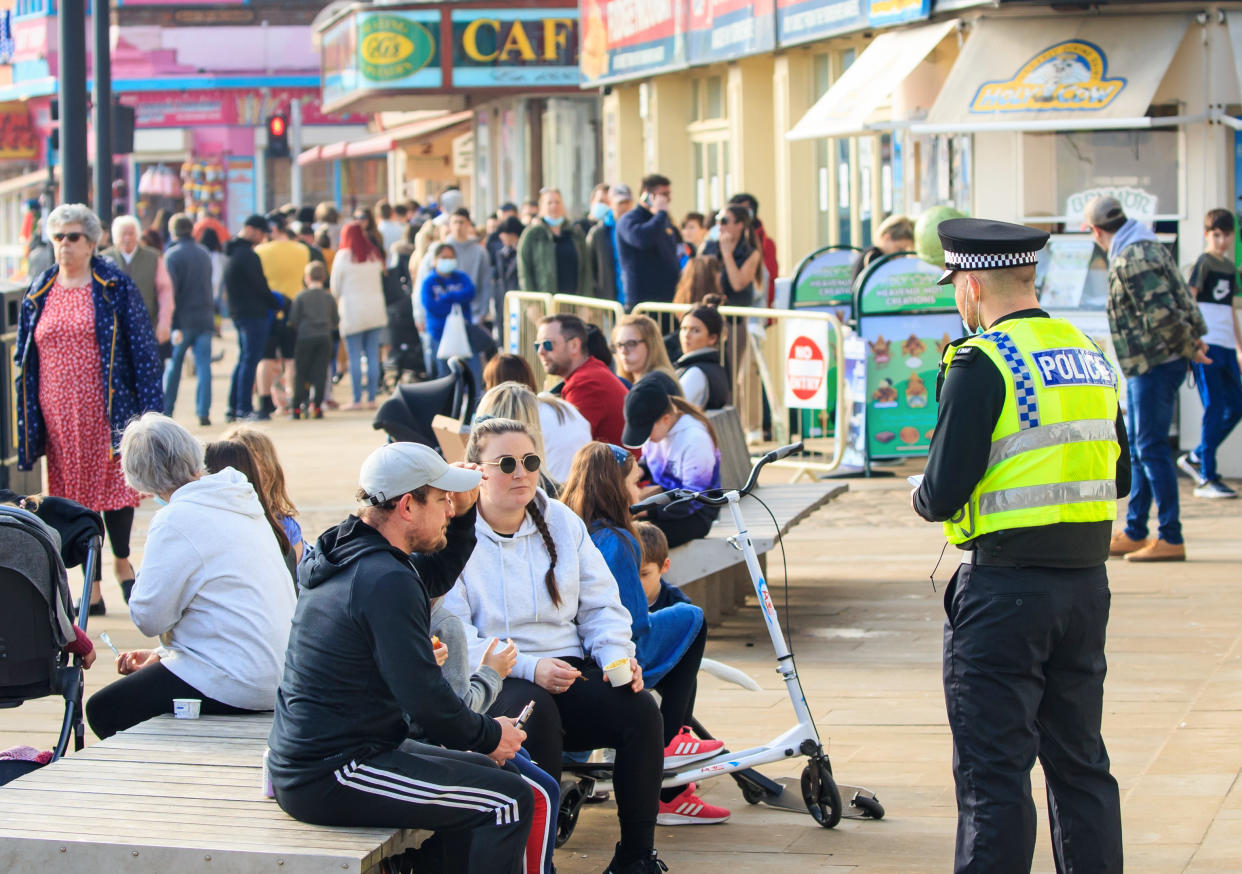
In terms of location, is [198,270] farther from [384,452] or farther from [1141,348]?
[384,452]

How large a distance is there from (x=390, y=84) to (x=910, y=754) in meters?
21.9

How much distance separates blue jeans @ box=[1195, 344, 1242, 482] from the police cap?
697cm

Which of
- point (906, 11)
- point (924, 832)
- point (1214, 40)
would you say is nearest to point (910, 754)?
point (924, 832)

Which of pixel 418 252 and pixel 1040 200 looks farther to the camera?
pixel 418 252

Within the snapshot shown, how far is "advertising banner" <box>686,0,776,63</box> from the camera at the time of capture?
17109 millimetres

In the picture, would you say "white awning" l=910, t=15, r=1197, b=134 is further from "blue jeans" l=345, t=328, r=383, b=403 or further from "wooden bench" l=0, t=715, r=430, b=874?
"wooden bench" l=0, t=715, r=430, b=874

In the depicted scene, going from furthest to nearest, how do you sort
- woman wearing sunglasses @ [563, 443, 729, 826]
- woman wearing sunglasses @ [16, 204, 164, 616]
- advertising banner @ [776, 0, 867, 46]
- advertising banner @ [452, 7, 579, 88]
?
advertising banner @ [452, 7, 579, 88]
advertising banner @ [776, 0, 867, 46]
woman wearing sunglasses @ [16, 204, 164, 616]
woman wearing sunglasses @ [563, 443, 729, 826]

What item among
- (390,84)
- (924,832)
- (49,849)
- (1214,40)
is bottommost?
(924,832)

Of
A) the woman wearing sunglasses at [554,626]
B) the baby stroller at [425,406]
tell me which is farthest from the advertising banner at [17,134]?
the woman wearing sunglasses at [554,626]

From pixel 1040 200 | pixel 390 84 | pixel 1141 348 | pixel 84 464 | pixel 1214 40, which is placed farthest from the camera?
pixel 390 84

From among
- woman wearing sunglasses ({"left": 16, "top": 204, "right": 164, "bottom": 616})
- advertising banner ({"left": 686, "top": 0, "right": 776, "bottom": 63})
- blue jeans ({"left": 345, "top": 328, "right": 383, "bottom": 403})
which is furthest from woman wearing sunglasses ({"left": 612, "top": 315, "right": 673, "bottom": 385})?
blue jeans ({"left": 345, "top": 328, "right": 383, "bottom": 403})

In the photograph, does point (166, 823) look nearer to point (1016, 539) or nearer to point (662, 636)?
point (662, 636)

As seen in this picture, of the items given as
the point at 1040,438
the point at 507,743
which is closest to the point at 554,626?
the point at 507,743

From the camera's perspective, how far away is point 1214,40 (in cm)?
1152
